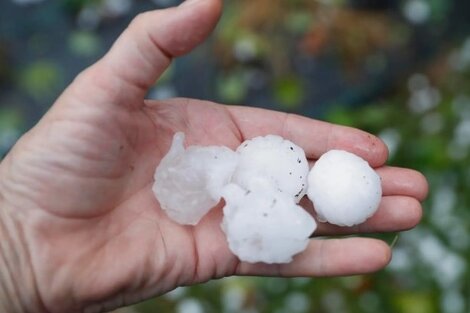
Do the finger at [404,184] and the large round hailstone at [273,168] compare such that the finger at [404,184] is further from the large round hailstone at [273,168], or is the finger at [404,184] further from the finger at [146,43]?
the finger at [146,43]

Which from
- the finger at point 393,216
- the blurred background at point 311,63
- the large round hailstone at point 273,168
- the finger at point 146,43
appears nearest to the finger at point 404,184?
the finger at point 393,216

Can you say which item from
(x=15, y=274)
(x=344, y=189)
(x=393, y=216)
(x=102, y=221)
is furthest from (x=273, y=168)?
(x=15, y=274)

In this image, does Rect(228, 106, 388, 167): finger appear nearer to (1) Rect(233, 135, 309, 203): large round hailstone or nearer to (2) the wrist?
(1) Rect(233, 135, 309, 203): large round hailstone

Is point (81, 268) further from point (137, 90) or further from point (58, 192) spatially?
point (137, 90)

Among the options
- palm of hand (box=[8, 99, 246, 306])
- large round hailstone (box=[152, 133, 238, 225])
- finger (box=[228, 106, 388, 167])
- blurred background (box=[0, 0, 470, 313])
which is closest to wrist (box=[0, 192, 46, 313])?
palm of hand (box=[8, 99, 246, 306])

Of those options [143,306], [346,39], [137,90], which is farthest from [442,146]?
[137,90]

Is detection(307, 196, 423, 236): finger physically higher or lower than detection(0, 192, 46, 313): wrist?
lower
